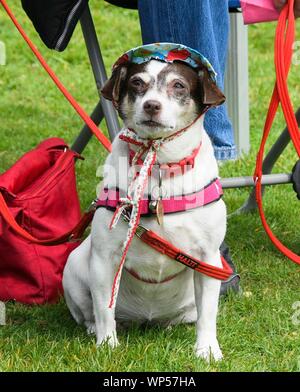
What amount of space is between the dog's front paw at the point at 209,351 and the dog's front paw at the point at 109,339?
27 cm

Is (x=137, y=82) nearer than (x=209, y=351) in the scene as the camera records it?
Yes

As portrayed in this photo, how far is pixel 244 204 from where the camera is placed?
468 cm

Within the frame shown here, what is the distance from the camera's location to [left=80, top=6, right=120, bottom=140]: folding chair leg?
3660 mm

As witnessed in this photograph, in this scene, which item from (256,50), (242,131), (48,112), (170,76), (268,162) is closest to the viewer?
(170,76)

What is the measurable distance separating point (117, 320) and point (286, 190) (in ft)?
6.65

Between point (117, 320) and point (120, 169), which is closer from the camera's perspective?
point (120, 169)

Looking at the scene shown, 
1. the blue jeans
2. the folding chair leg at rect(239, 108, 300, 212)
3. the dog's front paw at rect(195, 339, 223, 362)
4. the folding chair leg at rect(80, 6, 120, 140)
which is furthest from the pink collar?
the folding chair leg at rect(239, 108, 300, 212)

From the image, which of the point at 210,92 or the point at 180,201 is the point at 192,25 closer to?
the point at 210,92

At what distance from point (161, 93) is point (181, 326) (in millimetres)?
937

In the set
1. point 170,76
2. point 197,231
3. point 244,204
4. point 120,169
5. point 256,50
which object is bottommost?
point 256,50

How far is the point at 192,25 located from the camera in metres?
3.33

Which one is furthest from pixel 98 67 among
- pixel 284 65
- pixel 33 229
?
pixel 284 65

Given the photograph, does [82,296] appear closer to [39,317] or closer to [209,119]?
[39,317]

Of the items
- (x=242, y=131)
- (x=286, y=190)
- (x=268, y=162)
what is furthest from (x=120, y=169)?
(x=242, y=131)
